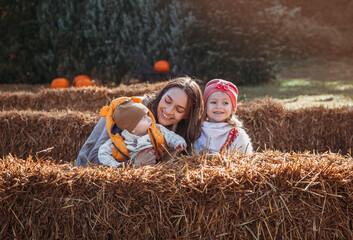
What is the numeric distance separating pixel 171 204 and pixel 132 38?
6.80m

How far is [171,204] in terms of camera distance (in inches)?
79.0

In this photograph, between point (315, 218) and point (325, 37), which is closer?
point (315, 218)

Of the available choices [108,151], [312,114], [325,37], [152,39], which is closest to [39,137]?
[108,151]

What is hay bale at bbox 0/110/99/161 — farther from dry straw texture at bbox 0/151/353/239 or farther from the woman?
dry straw texture at bbox 0/151/353/239

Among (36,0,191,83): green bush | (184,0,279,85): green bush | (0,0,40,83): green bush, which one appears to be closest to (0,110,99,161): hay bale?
(36,0,191,83): green bush

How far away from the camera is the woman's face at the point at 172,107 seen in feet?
9.42

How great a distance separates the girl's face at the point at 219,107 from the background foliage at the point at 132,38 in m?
4.97

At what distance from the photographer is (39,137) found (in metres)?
4.08

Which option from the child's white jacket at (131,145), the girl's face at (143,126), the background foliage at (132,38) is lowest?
the child's white jacket at (131,145)

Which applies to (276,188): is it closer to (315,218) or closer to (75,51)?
(315,218)

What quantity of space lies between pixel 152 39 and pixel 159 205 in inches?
260

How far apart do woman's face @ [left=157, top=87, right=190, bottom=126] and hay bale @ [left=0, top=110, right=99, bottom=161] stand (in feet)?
4.35

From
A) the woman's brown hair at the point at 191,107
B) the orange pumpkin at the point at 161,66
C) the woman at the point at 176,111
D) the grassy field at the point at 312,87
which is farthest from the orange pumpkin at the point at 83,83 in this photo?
the woman's brown hair at the point at 191,107

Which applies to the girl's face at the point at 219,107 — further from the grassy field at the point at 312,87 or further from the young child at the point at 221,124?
the grassy field at the point at 312,87
